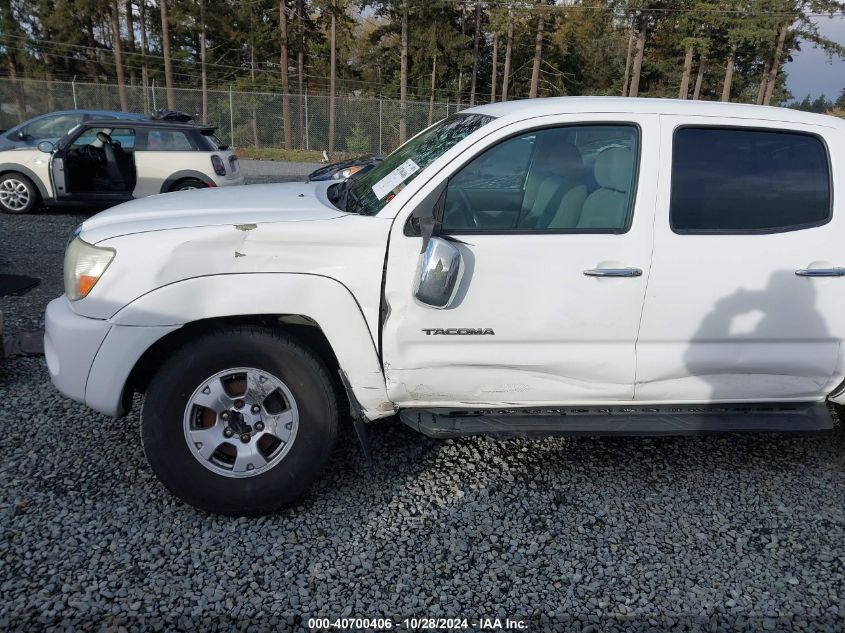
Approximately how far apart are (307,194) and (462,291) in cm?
116

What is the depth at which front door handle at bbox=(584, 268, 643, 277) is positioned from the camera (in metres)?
3.04

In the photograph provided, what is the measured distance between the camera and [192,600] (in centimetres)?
258

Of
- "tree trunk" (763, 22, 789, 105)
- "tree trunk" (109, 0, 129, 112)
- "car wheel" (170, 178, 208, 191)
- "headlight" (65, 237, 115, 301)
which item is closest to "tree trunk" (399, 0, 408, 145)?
"tree trunk" (109, 0, 129, 112)

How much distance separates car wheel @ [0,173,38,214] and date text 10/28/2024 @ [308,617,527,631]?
34.0ft

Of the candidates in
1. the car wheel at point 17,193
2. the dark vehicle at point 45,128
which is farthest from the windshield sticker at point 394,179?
the dark vehicle at point 45,128

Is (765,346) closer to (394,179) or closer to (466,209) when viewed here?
(466,209)

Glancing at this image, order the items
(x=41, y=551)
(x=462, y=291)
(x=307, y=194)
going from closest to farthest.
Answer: (x=41, y=551)
(x=462, y=291)
(x=307, y=194)

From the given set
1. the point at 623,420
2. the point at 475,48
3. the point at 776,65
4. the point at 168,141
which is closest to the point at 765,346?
the point at 623,420

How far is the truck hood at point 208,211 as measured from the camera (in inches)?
117

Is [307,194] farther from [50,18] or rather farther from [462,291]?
[50,18]

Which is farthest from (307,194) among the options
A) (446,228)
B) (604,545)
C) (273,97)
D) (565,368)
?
(273,97)

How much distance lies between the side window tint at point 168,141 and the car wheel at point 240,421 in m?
8.82

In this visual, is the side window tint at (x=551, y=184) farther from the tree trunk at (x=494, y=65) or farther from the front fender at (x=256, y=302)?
the tree trunk at (x=494, y=65)

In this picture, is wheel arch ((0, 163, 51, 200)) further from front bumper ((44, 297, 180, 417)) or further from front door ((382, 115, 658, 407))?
front door ((382, 115, 658, 407))
